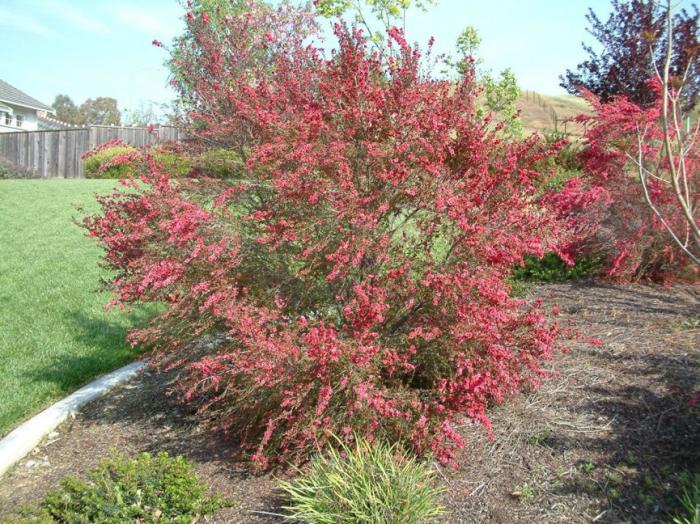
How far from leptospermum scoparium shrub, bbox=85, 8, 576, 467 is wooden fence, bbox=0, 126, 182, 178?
68.2ft

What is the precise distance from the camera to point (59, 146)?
24047 millimetres

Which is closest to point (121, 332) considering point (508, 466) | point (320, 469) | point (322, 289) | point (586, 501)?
point (322, 289)

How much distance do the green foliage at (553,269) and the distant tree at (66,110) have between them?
2812 inches

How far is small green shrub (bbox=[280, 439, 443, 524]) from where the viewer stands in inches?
115

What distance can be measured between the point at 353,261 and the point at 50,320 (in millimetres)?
4557

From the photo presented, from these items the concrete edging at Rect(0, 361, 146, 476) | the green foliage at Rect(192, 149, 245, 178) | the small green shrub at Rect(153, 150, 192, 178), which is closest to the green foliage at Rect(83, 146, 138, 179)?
the concrete edging at Rect(0, 361, 146, 476)

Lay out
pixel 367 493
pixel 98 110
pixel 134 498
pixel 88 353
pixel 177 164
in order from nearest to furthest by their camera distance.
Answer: pixel 367 493 < pixel 134 498 < pixel 177 164 < pixel 88 353 < pixel 98 110

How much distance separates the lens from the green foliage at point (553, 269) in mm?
Answer: 6453

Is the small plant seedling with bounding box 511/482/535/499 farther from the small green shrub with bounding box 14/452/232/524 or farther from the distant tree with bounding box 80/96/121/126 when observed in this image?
the distant tree with bounding box 80/96/121/126

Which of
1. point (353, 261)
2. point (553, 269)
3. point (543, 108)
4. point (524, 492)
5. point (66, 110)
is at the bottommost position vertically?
point (524, 492)

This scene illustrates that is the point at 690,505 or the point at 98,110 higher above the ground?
the point at 98,110

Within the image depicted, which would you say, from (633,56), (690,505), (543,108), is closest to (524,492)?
(690,505)

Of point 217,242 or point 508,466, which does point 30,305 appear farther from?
point 508,466

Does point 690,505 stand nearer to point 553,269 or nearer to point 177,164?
point 177,164
